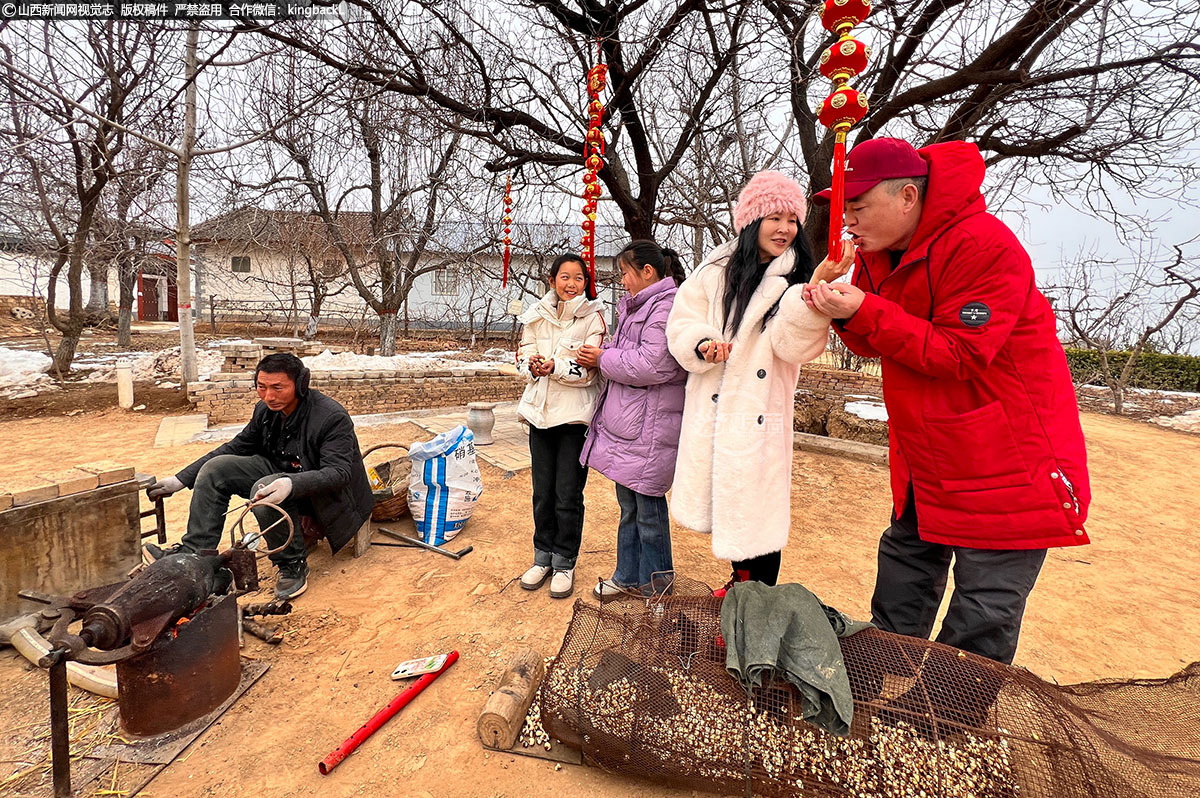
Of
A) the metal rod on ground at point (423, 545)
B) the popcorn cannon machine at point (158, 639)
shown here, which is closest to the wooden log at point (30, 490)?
the popcorn cannon machine at point (158, 639)

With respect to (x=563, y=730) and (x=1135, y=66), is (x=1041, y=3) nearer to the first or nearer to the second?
(x=1135, y=66)

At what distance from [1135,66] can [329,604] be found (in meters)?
7.82

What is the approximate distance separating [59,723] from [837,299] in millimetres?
2754

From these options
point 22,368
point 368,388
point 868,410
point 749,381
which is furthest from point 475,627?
point 22,368

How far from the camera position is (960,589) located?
166cm

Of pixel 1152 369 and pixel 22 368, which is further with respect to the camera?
pixel 1152 369

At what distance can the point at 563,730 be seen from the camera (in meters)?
1.76

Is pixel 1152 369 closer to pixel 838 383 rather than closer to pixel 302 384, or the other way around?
pixel 838 383

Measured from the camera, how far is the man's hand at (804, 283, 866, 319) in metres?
1.57

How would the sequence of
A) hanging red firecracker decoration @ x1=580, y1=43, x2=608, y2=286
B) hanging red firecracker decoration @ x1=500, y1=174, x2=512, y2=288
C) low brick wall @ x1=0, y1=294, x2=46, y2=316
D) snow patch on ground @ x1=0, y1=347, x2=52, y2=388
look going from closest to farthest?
1. hanging red firecracker decoration @ x1=580, y1=43, x2=608, y2=286
2. hanging red firecracker decoration @ x1=500, y1=174, x2=512, y2=288
3. snow patch on ground @ x1=0, y1=347, x2=52, y2=388
4. low brick wall @ x1=0, y1=294, x2=46, y2=316

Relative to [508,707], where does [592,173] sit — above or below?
above

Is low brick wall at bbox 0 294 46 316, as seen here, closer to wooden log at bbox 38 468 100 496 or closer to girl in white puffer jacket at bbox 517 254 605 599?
wooden log at bbox 38 468 100 496

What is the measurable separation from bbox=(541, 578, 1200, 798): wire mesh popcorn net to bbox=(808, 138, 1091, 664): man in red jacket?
0.22 metres

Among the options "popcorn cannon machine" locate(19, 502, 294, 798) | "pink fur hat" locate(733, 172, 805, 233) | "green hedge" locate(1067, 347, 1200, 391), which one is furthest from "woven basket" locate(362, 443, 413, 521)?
"green hedge" locate(1067, 347, 1200, 391)
